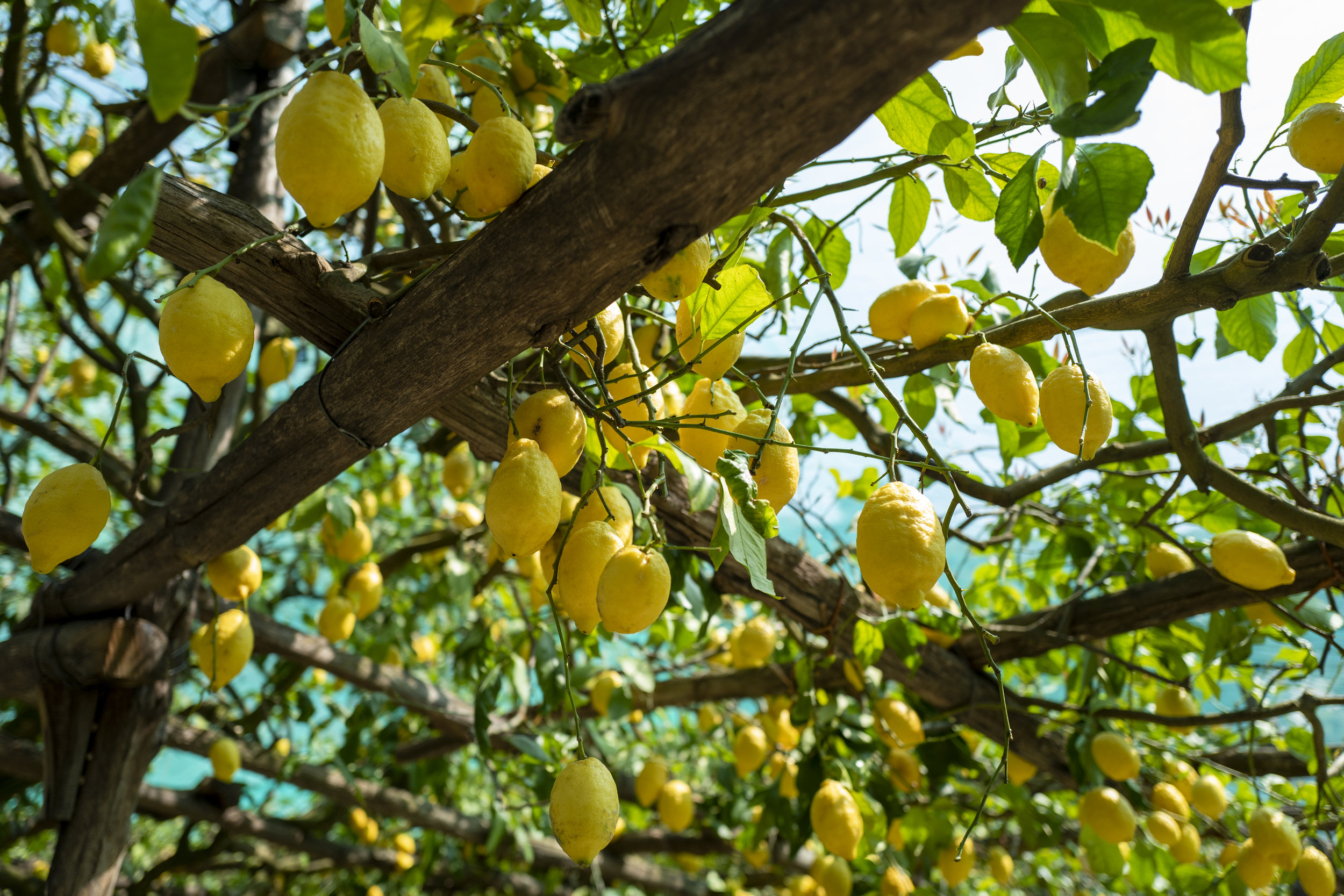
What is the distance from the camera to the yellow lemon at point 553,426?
0.62 m

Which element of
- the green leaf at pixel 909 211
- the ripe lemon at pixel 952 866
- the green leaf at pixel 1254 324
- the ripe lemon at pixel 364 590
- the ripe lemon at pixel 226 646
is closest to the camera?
the green leaf at pixel 909 211

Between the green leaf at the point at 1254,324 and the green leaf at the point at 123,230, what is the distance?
112cm

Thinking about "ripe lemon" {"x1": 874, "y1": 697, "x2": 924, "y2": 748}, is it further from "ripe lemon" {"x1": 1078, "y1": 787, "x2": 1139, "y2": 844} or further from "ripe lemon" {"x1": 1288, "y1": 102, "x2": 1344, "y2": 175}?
"ripe lemon" {"x1": 1288, "y1": 102, "x2": 1344, "y2": 175}

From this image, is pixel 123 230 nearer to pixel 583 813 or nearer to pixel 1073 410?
pixel 583 813

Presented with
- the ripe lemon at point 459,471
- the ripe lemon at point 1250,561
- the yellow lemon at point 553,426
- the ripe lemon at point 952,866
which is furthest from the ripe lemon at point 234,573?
the ripe lemon at point 1250,561

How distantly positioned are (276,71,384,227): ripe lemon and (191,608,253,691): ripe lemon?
84cm

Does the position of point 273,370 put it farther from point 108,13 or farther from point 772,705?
point 772,705

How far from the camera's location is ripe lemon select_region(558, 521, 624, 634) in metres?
0.60

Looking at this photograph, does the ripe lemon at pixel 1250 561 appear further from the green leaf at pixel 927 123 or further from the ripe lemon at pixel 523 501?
the ripe lemon at pixel 523 501

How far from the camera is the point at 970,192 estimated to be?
2.50ft

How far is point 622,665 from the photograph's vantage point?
1.57 m

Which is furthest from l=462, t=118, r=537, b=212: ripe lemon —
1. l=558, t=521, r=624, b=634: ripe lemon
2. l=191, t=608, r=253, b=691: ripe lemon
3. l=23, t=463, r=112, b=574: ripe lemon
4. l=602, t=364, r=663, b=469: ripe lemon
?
l=191, t=608, r=253, b=691: ripe lemon

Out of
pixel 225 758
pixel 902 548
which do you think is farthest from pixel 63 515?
pixel 225 758

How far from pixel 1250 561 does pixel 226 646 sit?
56.1 inches
